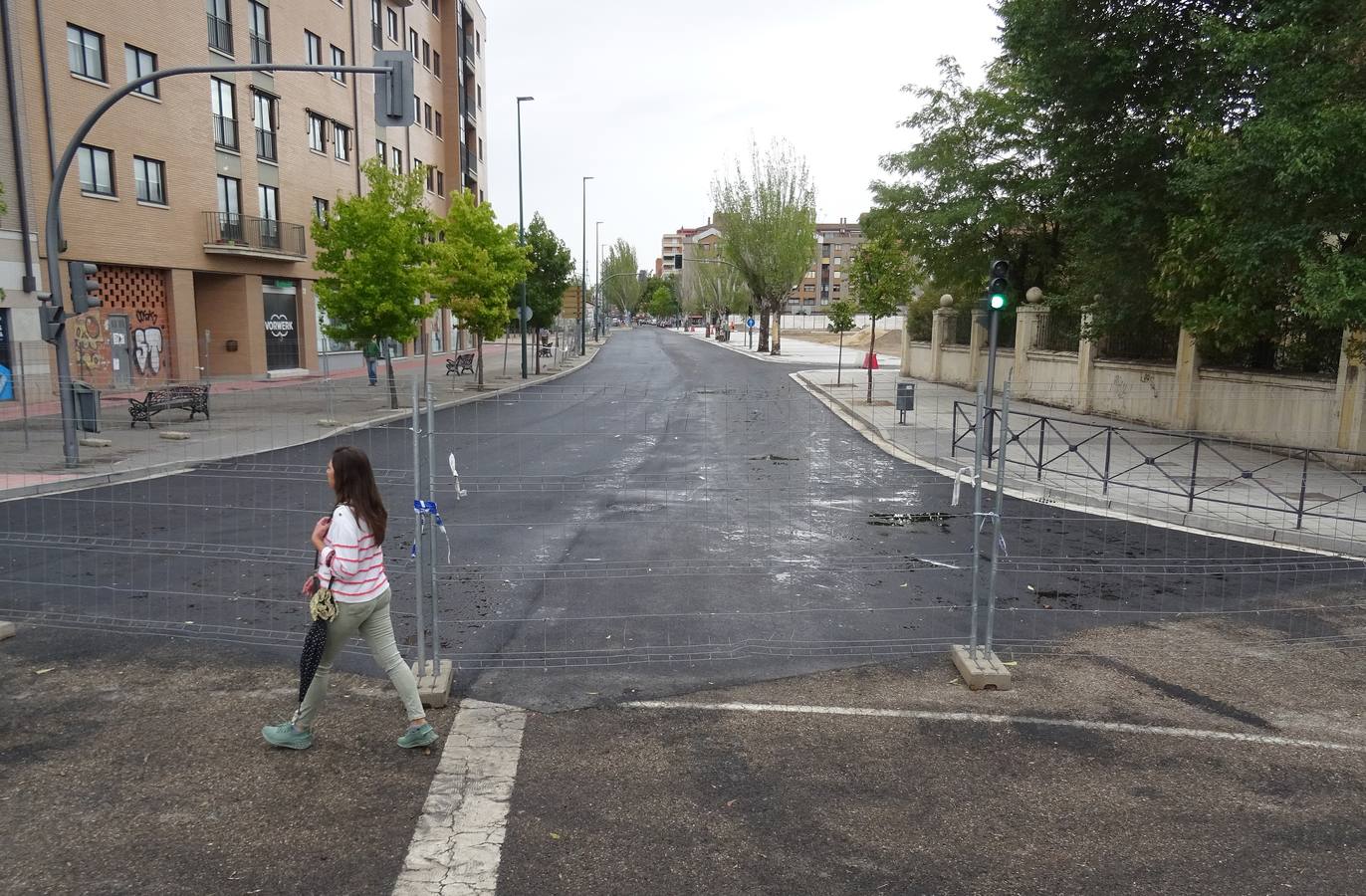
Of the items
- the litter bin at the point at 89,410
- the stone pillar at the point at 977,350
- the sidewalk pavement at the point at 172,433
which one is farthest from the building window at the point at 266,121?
the stone pillar at the point at 977,350

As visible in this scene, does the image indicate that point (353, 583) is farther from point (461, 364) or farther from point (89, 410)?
point (461, 364)

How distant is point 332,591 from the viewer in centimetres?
462

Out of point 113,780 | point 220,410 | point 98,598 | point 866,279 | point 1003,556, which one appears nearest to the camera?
point 113,780

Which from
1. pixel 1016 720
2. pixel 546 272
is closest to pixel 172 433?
pixel 1016 720

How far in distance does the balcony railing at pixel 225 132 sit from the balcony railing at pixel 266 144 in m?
1.21

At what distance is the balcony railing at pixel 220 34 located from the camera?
2909 centimetres

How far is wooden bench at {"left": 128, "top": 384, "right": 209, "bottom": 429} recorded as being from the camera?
59.6 feet

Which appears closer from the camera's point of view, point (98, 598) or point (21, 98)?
point (98, 598)

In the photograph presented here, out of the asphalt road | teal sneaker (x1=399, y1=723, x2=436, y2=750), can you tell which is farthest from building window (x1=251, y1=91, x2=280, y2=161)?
teal sneaker (x1=399, y1=723, x2=436, y2=750)

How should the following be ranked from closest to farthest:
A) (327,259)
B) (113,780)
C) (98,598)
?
(113,780) → (98,598) → (327,259)

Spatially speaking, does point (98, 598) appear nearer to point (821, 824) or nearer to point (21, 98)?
point (821, 824)

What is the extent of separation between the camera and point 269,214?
32.8 meters

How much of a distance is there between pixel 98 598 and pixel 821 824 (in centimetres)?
627

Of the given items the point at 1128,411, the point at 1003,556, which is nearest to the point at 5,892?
the point at 1003,556
